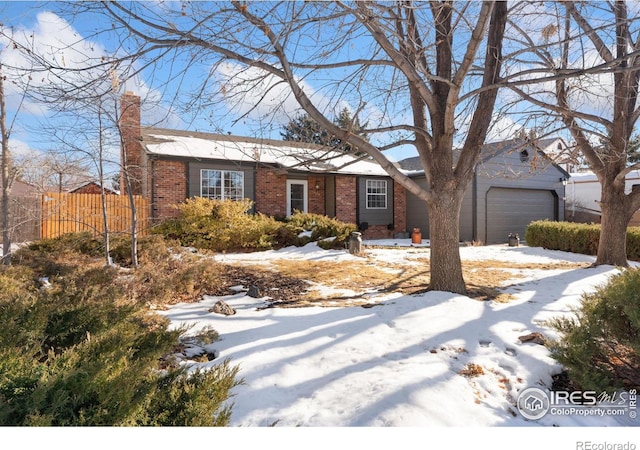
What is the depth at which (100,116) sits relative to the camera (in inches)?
253

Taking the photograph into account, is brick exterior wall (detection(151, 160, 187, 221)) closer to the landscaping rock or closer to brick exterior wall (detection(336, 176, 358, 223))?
brick exterior wall (detection(336, 176, 358, 223))

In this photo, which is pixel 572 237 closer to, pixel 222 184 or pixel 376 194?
pixel 376 194

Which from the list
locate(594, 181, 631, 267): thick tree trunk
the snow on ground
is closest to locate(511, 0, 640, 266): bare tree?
locate(594, 181, 631, 267): thick tree trunk

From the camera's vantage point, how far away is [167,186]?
1154cm

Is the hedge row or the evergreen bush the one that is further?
the evergreen bush

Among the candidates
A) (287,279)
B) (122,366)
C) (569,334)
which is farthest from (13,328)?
(287,279)

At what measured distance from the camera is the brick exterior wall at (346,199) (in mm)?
14664

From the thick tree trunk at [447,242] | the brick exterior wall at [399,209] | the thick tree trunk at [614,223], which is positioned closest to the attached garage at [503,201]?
the brick exterior wall at [399,209]

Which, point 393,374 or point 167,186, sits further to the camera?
point 167,186

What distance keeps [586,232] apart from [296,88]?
10.3 meters

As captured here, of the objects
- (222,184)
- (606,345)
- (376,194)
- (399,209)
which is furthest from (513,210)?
(606,345)

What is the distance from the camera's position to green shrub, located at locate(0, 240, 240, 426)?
4.70 feet

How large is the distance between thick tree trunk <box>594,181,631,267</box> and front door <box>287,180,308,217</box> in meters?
9.76

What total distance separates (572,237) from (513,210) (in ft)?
15.4
